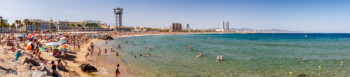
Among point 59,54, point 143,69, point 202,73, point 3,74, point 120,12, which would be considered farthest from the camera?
point 120,12

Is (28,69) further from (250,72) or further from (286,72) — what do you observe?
(286,72)

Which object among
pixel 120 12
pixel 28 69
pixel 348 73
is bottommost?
pixel 348 73

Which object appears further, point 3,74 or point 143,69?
point 143,69

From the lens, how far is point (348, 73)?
14.1 meters

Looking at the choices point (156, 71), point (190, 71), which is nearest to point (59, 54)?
point (156, 71)

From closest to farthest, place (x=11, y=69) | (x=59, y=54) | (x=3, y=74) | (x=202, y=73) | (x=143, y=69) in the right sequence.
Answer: (x=3, y=74), (x=11, y=69), (x=202, y=73), (x=143, y=69), (x=59, y=54)

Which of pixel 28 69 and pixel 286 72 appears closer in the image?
pixel 28 69

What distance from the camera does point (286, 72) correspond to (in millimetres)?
14469

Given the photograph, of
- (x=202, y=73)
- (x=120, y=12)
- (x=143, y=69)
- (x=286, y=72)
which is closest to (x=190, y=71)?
(x=202, y=73)

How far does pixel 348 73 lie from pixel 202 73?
10687 mm

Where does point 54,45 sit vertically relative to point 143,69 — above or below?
above

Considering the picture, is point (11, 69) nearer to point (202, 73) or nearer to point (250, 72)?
point (202, 73)

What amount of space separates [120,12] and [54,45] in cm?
14556

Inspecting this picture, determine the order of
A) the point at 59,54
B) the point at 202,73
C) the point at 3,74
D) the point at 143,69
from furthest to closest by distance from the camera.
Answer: the point at 59,54 < the point at 143,69 < the point at 202,73 < the point at 3,74
